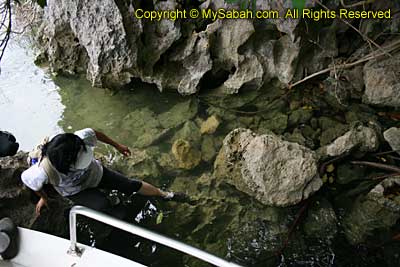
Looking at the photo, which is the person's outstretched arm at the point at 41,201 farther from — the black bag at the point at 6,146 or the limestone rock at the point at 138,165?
the limestone rock at the point at 138,165

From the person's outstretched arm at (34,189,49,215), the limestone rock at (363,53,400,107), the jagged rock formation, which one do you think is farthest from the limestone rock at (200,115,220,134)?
the person's outstretched arm at (34,189,49,215)

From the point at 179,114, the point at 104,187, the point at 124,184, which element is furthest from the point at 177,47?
the point at 104,187

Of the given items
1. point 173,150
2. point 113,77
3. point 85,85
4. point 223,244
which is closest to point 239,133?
point 173,150

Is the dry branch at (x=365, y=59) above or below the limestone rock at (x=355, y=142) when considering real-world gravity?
above

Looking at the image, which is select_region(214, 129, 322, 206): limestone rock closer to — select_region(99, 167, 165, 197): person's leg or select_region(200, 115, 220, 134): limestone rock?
select_region(200, 115, 220, 134): limestone rock

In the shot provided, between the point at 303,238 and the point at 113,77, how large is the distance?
10.8ft

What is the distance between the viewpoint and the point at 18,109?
5570mm

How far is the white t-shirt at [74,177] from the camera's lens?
2809 mm

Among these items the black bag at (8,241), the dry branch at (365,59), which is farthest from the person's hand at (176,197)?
the dry branch at (365,59)

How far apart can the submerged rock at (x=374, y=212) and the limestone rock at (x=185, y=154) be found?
1711 millimetres

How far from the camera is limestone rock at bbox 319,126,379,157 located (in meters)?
4.03

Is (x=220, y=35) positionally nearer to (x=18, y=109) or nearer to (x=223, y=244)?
(x=223, y=244)

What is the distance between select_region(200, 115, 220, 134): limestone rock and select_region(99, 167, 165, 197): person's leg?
1.13 m

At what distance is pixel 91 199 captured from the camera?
3.25 metres
